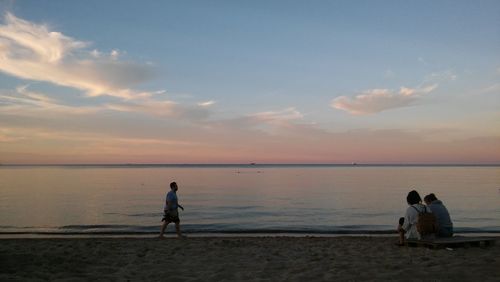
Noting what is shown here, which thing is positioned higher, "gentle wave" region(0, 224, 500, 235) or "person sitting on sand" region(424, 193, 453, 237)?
"person sitting on sand" region(424, 193, 453, 237)

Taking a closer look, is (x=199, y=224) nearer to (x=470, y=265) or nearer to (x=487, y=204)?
(x=470, y=265)

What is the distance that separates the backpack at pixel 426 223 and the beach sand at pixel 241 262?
1.81 feet

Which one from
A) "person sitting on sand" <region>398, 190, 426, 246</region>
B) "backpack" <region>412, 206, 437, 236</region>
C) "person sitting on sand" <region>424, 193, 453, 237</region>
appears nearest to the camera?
"backpack" <region>412, 206, 437, 236</region>

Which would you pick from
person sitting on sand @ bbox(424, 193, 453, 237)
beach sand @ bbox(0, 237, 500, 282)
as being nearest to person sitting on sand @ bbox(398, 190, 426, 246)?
person sitting on sand @ bbox(424, 193, 453, 237)

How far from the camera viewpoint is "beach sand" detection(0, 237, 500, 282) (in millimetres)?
8336

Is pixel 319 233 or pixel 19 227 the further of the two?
pixel 19 227

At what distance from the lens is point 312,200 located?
33.5 meters

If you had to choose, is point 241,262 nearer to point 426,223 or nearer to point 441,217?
point 426,223

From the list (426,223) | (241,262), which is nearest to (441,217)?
(426,223)

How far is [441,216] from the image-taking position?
454 inches

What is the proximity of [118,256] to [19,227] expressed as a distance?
12.2m

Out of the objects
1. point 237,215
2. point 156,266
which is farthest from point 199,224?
point 156,266

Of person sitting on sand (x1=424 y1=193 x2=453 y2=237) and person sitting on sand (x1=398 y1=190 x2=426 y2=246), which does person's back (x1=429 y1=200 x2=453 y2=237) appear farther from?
person sitting on sand (x1=398 y1=190 x2=426 y2=246)

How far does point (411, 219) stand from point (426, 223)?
1.22 feet
